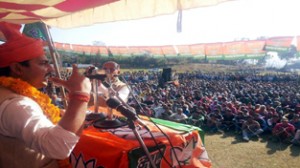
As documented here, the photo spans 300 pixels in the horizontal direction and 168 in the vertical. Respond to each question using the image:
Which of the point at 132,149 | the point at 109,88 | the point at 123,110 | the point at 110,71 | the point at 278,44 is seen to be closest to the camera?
the point at 123,110

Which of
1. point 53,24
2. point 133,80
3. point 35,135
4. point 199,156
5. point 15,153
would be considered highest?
point 53,24

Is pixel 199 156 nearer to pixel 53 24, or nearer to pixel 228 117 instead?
pixel 53 24

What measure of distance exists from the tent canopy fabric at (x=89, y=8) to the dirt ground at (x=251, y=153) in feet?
17.9

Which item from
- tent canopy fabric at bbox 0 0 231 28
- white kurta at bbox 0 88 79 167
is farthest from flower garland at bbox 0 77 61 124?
tent canopy fabric at bbox 0 0 231 28

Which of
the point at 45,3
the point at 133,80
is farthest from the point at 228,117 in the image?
the point at 133,80

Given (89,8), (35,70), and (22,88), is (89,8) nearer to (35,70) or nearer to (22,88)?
(35,70)

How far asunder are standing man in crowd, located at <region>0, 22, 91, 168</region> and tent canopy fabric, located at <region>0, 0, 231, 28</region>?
0.64 metres

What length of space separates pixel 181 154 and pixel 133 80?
1108 inches

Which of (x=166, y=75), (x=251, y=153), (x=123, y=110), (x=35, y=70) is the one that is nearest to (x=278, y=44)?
(x=166, y=75)

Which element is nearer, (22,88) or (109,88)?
(22,88)

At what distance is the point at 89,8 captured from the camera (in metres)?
2.74

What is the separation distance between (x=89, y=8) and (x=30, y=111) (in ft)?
5.54

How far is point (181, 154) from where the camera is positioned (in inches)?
98.4

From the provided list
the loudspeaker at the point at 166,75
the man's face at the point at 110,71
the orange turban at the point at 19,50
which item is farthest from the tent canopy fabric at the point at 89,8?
the loudspeaker at the point at 166,75
